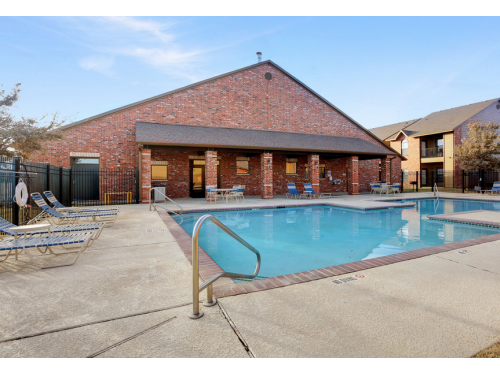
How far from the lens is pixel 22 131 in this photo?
41.9 feet

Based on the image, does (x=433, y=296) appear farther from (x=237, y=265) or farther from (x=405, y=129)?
(x=405, y=129)

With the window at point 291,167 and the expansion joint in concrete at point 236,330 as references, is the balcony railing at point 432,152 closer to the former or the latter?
the window at point 291,167

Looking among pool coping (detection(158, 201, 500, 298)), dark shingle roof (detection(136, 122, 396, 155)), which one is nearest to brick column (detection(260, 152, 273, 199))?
dark shingle roof (detection(136, 122, 396, 155))

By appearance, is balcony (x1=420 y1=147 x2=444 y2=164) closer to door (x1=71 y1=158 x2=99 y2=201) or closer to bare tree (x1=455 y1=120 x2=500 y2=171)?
bare tree (x1=455 y1=120 x2=500 y2=171)

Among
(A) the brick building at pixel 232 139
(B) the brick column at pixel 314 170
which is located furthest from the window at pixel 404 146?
(B) the brick column at pixel 314 170

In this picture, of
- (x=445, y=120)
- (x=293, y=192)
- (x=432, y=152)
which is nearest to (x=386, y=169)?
(x=293, y=192)

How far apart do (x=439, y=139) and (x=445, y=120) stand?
2.06 m

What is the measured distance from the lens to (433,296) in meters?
2.66

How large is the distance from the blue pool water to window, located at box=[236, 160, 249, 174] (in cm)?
774

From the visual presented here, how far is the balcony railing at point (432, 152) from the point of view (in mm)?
26922

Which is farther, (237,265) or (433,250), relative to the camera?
(237,265)
